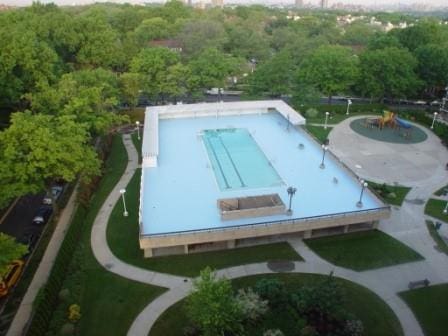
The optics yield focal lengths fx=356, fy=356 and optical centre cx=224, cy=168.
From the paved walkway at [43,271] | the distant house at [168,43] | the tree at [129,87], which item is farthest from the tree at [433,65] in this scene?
the paved walkway at [43,271]

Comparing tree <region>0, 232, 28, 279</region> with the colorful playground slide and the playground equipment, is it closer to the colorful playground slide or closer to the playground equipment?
the playground equipment

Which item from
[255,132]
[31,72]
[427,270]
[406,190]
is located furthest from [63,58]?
[427,270]

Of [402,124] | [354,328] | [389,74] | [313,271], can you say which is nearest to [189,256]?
[313,271]

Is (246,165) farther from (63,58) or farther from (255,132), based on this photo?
(63,58)

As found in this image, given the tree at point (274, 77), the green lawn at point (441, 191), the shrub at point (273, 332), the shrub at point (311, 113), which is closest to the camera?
the shrub at point (273, 332)

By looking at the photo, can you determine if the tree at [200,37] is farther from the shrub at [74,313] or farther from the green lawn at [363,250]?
the shrub at [74,313]

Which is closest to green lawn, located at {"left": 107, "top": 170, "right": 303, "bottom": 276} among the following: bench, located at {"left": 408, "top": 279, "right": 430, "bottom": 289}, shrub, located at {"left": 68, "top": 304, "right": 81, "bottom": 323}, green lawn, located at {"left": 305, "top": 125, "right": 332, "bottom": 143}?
shrub, located at {"left": 68, "top": 304, "right": 81, "bottom": 323}

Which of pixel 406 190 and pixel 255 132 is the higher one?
pixel 255 132
